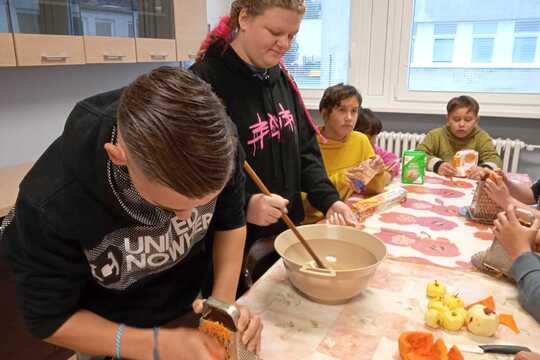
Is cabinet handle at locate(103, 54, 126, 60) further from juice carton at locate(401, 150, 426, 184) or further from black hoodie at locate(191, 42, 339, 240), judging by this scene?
juice carton at locate(401, 150, 426, 184)

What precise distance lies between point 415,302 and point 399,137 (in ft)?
8.00

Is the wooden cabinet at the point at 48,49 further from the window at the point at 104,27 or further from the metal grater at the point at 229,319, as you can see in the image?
the metal grater at the point at 229,319

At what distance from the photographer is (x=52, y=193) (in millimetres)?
634

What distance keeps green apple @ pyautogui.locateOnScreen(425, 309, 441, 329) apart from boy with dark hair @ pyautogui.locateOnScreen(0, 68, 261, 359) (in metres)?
0.33

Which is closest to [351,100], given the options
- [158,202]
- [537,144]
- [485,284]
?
[485,284]

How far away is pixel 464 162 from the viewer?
194cm

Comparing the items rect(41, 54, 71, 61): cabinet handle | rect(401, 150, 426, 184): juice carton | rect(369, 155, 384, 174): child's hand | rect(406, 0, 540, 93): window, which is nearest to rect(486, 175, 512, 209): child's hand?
rect(369, 155, 384, 174): child's hand

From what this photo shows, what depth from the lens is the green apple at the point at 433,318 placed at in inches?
31.8

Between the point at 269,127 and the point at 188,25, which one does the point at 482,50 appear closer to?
Answer: the point at 188,25

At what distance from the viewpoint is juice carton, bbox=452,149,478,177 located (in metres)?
1.91

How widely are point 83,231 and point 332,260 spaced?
587 mm

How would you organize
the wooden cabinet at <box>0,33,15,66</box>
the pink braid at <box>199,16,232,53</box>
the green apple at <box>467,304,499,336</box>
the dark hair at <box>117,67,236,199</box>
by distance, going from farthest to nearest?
the wooden cabinet at <box>0,33,15,66</box>
the pink braid at <box>199,16,232,53</box>
the green apple at <box>467,304,499,336</box>
the dark hair at <box>117,67,236,199</box>

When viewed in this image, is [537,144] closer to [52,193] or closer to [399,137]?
[399,137]

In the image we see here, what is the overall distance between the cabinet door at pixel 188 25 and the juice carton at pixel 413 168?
5.06 feet
